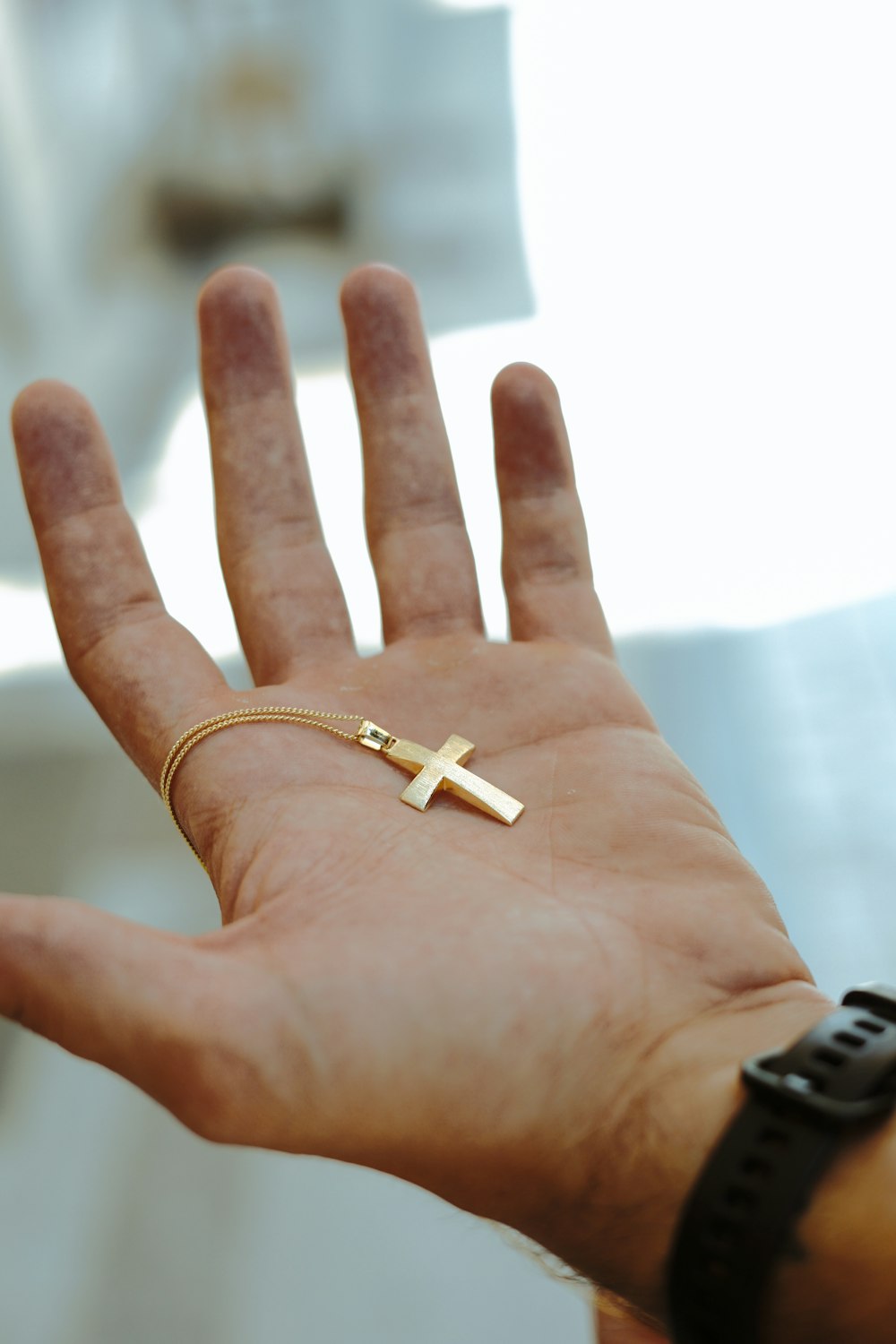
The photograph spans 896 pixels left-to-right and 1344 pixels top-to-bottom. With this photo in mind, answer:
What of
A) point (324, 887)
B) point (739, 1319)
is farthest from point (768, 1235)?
point (324, 887)

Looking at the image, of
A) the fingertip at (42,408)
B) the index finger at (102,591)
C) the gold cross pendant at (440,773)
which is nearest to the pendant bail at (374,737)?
the gold cross pendant at (440,773)

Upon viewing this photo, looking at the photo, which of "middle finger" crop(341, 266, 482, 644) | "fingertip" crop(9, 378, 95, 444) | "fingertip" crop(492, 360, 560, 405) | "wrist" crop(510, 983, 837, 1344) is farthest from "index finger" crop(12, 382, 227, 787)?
"wrist" crop(510, 983, 837, 1344)

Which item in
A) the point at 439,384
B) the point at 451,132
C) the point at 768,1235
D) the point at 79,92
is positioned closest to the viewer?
the point at 768,1235

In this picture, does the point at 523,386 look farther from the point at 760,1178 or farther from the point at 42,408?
the point at 760,1178

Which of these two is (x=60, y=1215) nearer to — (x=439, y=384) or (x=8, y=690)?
(x=8, y=690)

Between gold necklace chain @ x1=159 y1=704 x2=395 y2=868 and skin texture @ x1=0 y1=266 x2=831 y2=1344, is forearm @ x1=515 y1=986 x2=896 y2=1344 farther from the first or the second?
gold necklace chain @ x1=159 y1=704 x2=395 y2=868

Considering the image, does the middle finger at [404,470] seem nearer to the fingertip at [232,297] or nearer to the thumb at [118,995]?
the fingertip at [232,297]
